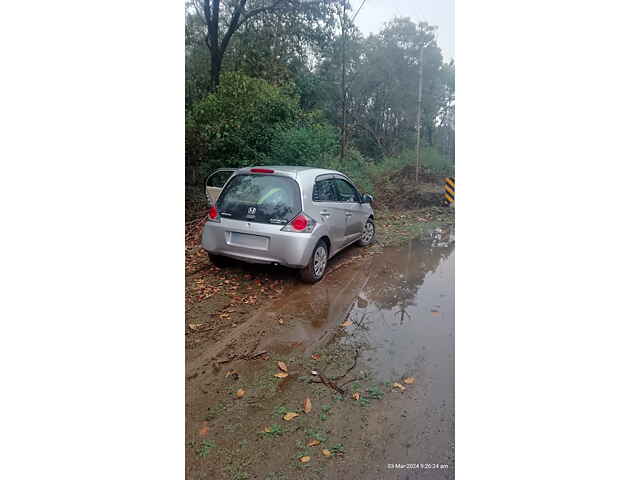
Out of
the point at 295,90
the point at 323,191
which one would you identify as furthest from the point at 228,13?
the point at 323,191

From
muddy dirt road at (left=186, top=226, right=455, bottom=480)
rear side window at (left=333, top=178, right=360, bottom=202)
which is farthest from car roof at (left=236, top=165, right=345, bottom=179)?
muddy dirt road at (left=186, top=226, right=455, bottom=480)

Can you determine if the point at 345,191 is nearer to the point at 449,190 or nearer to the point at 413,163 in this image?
the point at 413,163

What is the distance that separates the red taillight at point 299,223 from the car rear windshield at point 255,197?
11cm

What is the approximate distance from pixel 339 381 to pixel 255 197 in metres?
1.58

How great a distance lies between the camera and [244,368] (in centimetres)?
282

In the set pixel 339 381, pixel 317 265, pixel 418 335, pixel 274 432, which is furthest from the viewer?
pixel 317 265

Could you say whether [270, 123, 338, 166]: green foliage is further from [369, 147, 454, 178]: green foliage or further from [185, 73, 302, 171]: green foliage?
[369, 147, 454, 178]: green foliage

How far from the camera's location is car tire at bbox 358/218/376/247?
3.66 m

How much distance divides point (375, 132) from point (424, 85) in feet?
1.72

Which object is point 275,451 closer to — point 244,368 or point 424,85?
point 244,368

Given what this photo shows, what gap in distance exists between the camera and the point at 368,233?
3.69 m

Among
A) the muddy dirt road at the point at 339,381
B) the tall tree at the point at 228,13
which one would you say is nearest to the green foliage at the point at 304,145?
the tall tree at the point at 228,13
